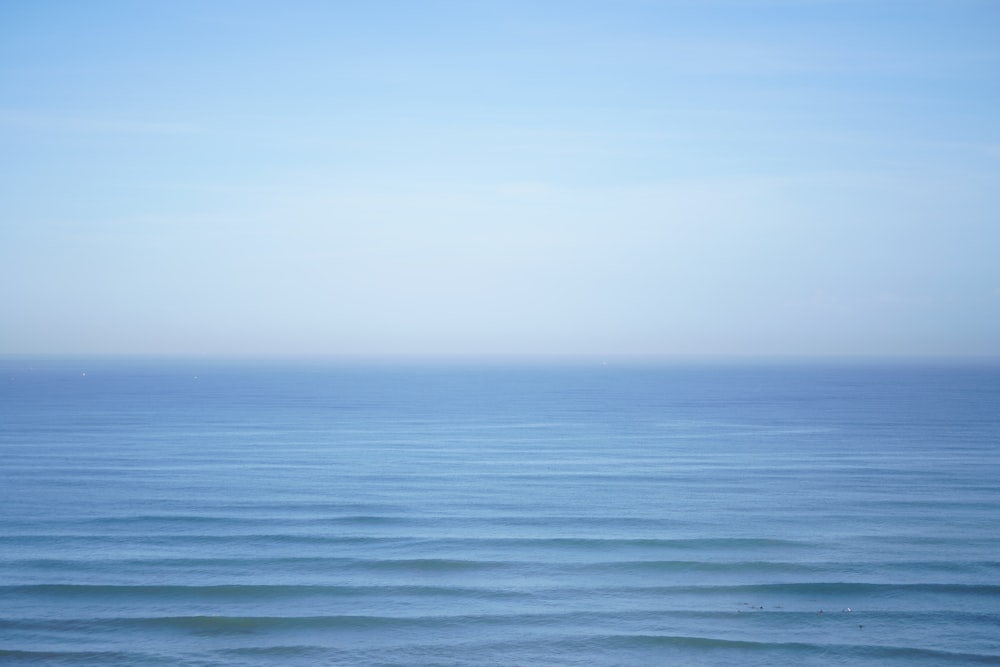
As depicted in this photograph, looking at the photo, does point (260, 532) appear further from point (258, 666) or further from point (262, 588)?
point (258, 666)

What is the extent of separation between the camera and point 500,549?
109 ft

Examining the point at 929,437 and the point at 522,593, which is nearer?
the point at 522,593

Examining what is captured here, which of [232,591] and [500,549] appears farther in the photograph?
[500,549]

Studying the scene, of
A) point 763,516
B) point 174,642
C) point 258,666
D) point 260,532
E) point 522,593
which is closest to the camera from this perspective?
point 258,666

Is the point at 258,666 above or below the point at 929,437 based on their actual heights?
below

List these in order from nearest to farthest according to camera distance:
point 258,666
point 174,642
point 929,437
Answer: point 258,666 < point 174,642 < point 929,437

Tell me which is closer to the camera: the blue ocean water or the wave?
the blue ocean water

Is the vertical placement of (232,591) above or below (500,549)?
below

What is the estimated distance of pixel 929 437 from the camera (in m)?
65.7

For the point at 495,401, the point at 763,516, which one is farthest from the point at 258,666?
the point at 495,401

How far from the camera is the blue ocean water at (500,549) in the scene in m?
24.2

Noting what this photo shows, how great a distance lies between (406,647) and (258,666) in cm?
379

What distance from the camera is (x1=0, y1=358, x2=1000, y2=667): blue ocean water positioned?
2425 centimetres

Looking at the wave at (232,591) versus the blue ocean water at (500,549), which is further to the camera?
the wave at (232,591)
